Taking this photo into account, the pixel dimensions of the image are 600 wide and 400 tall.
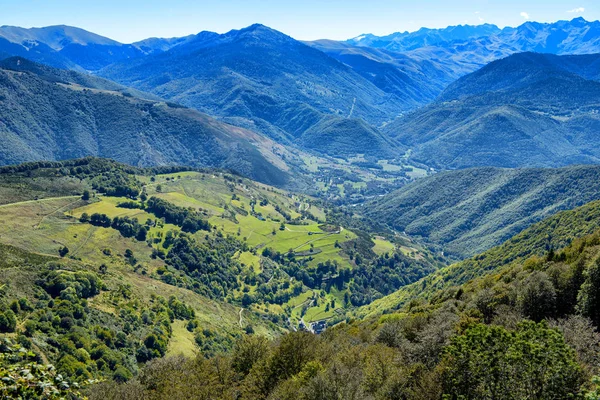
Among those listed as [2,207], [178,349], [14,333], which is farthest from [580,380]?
[2,207]

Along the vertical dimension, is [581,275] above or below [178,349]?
above

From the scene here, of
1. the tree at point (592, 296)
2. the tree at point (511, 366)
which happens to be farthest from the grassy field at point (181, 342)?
the tree at point (511, 366)

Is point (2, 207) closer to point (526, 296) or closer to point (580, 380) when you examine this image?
point (526, 296)

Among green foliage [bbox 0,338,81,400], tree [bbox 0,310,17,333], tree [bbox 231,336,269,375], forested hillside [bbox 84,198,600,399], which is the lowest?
tree [bbox 0,310,17,333]

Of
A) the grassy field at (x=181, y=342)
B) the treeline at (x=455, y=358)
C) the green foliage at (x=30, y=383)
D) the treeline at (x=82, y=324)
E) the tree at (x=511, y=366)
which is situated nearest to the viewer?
the green foliage at (x=30, y=383)

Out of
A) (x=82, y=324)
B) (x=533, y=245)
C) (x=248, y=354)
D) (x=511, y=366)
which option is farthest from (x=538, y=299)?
(x=533, y=245)

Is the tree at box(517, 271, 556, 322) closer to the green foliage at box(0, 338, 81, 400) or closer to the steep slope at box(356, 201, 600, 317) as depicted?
the green foliage at box(0, 338, 81, 400)

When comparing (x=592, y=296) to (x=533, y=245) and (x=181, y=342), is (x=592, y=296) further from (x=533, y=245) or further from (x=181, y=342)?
(x=533, y=245)

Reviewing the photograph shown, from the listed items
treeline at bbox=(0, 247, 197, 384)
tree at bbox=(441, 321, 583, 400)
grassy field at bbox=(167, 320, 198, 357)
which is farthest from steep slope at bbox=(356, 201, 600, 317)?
tree at bbox=(441, 321, 583, 400)

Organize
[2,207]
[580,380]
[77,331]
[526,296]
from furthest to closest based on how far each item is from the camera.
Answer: [2,207]
[77,331]
[526,296]
[580,380]

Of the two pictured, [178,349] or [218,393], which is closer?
[218,393]

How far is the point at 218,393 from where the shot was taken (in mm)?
57250

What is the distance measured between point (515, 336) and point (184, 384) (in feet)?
134

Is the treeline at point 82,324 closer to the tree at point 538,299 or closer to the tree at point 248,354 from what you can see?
the tree at point 248,354
